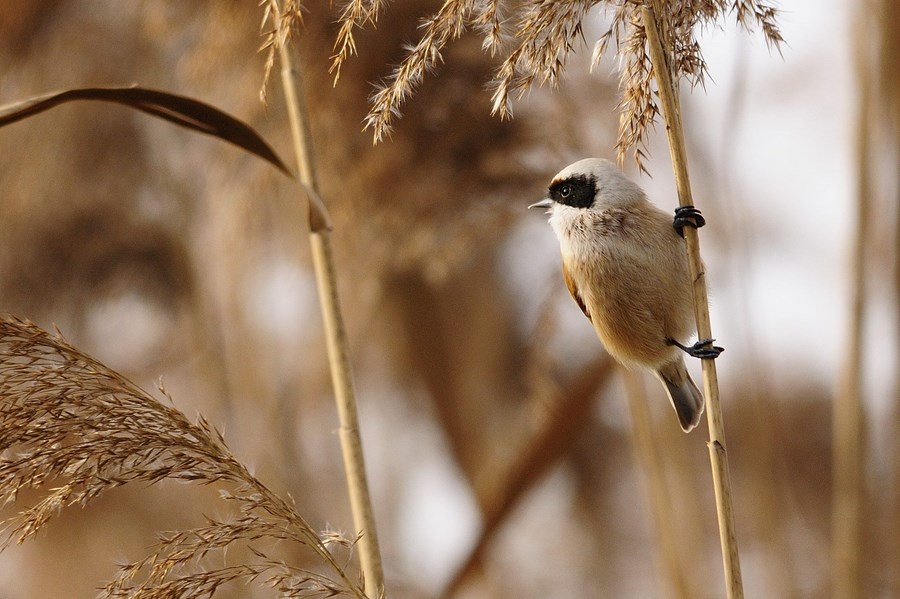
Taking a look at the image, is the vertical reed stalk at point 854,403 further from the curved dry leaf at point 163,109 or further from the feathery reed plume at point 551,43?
the curved dry leaf at point 163,109

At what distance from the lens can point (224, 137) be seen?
87 cm

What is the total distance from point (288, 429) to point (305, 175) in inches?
64.5

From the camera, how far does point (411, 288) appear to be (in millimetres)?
2928

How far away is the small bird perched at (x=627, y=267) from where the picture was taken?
120cm

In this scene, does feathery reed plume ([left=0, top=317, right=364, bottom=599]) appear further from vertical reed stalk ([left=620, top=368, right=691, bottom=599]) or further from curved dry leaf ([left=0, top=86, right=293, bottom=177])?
vertical reed stalk ([left=620, top=368, right=691, bottom=599])

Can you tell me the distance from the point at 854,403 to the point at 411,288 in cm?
158

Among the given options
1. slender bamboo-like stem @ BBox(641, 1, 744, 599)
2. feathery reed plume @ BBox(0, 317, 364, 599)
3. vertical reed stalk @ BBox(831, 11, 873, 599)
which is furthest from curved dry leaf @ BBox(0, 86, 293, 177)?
vertical reed stalk @ BBox(831, 11, 873, 599)

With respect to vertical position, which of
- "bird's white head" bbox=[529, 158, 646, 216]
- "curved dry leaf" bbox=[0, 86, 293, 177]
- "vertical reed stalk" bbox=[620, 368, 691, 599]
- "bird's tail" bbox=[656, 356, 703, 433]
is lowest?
"vertical reed stalk" bbox=[620, 368, 691, 599]

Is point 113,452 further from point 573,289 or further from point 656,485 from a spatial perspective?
point 656,485

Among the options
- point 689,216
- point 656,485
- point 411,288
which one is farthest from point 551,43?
point 411,288

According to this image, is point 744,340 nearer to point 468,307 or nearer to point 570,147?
point 570,147

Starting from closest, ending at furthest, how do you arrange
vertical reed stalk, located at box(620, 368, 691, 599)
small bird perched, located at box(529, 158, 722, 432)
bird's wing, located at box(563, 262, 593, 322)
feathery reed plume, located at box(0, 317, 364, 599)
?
feathery reed plume, located at box(0, 317, 364, 599) < small bird perched, located at box(529, 158, 722, 432) < bird's wing, located at box(563, 262, 593, 322) < vertical reed stalk, located at box(620, 368, 691, 599)

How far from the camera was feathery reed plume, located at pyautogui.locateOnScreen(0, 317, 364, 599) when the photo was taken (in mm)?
912

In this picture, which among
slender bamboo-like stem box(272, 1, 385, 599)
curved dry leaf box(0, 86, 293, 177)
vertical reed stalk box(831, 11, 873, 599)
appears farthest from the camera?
vertical reed stalk box(831, 11, 873, 599)
